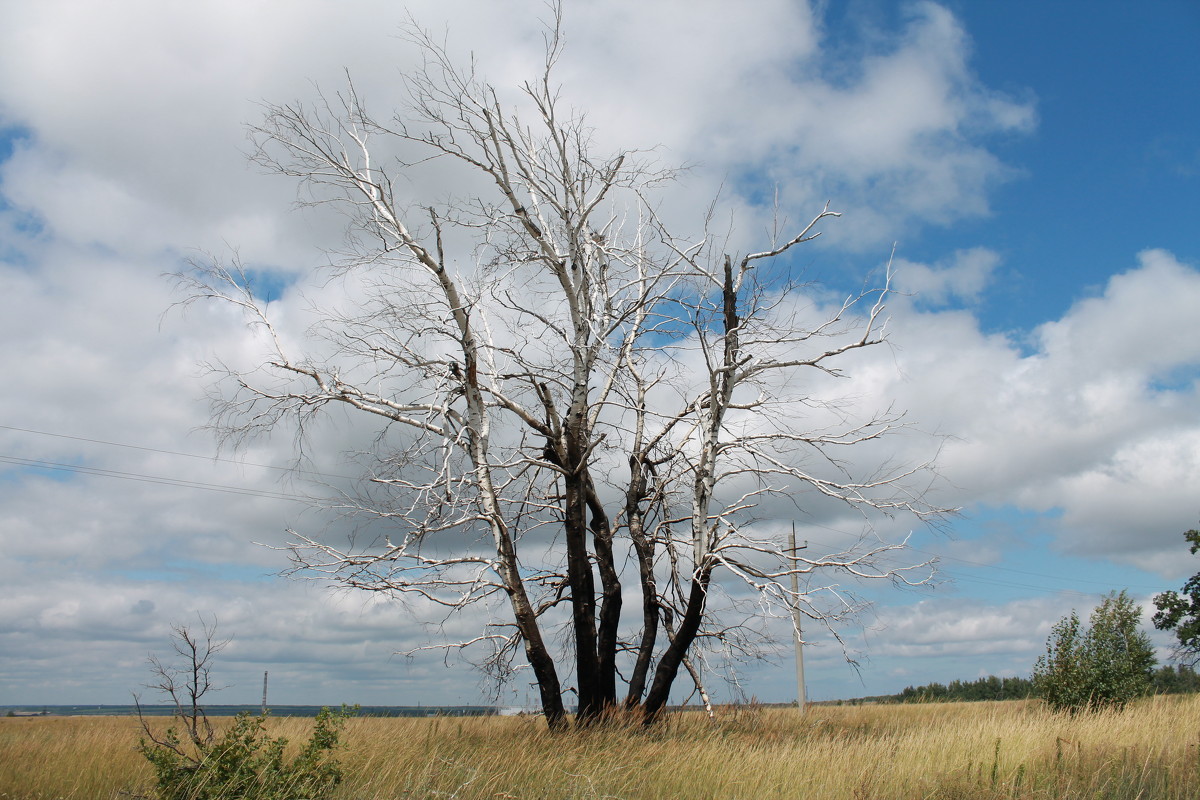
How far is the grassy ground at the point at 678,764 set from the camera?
768cm

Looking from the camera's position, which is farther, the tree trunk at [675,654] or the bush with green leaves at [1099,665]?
the bush with green leaves at [1099,665]

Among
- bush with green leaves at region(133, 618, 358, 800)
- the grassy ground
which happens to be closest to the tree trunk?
the grassy ground

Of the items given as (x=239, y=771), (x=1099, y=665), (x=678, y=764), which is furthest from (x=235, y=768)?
(x=1099, y=665)

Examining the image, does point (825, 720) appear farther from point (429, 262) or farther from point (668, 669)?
point (429, 262)

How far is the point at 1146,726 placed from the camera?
41.8ft

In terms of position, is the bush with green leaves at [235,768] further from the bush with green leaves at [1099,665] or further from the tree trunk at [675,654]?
the bush with green leaves at [1099,665]

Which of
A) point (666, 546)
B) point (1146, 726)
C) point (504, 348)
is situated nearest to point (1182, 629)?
point (1146, 726)

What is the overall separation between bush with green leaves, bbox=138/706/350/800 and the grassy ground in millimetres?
409

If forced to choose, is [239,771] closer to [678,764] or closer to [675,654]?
[678,764]

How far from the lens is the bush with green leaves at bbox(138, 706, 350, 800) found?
6.74m

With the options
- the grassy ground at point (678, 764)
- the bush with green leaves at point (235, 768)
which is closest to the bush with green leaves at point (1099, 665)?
the grassy ground at point (678, 764)

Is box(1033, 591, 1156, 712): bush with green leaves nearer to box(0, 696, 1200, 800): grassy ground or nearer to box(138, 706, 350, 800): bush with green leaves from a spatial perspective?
box(0, 696, 1200, 800): grassy ground

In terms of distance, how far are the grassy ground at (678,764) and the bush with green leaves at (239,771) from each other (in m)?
0.41

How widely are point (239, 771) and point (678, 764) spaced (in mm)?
4203
